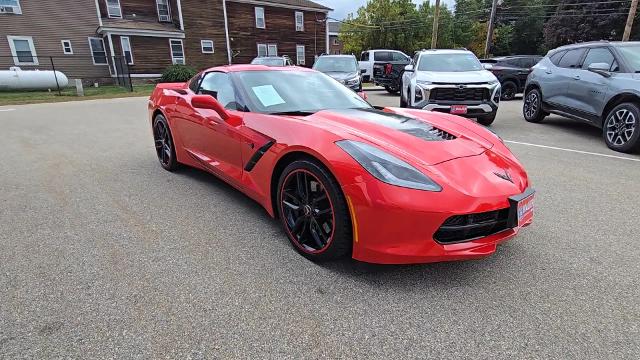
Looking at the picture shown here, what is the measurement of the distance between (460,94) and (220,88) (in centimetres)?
525

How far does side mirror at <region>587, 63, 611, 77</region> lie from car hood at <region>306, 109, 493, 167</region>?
A: 14.7ft

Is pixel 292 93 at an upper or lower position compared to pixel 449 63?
lower

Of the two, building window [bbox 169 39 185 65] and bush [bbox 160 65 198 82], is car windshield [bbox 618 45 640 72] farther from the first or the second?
building window [bbox 169 39 185 65]

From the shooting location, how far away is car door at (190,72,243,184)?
3156mm

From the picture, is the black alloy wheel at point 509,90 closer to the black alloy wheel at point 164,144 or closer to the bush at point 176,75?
the black alloy wheel at point 164,144

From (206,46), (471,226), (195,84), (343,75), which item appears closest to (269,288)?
(471,226)

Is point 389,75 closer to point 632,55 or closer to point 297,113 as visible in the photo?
point 632,55

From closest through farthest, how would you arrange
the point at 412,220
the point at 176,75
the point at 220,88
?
the point at 412,220, the point at 220,88, the point at 176,75

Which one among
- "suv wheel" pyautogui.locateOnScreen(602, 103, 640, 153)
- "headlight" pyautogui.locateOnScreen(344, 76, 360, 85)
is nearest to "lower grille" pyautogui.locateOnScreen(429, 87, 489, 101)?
"suv wheel" pyautogui.locateOnScreen(602, 103, 640, 153)

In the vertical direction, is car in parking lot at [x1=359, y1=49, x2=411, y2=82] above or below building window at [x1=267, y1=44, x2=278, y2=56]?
below

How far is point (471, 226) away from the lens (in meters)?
2.09

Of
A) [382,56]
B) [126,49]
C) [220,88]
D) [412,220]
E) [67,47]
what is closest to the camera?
[412,220]

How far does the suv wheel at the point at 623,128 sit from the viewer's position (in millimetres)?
5480

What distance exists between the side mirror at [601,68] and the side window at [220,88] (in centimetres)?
603
